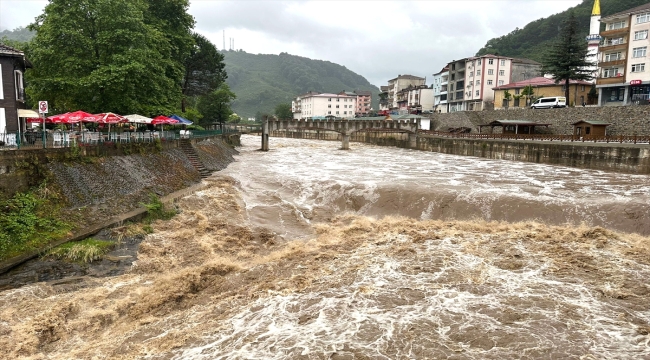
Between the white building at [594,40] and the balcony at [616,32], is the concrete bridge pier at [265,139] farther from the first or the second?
the white building at [594,40]

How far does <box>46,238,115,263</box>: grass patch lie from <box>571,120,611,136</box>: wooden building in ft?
161

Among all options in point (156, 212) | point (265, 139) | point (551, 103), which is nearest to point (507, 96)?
point (551, 103)

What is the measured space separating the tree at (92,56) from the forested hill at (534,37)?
106 m

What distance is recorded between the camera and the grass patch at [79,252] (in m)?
15.3

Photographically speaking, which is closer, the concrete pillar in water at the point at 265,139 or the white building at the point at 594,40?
the concrete pillar in water at the point at 265,139

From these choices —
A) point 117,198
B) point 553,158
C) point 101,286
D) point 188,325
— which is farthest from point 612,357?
point 553,158

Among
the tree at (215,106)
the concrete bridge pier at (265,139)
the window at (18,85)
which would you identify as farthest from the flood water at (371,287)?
the tree at (215,106)

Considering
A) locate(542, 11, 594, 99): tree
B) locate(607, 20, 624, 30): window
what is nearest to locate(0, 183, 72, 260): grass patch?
locate(542, 11, 594, 99): tree

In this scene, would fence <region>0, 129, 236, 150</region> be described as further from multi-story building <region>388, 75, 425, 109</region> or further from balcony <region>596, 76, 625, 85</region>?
multi-story building <region>388, 75, 425, 109</region>

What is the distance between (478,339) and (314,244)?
30.3ft

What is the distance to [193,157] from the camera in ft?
115

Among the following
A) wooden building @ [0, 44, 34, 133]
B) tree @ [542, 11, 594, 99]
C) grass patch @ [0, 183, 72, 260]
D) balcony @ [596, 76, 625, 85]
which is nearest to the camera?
grass patch @ [0, 183, 72, 260]

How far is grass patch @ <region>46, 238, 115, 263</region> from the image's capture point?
15.3m

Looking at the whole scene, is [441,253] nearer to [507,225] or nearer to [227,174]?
[507,225]
